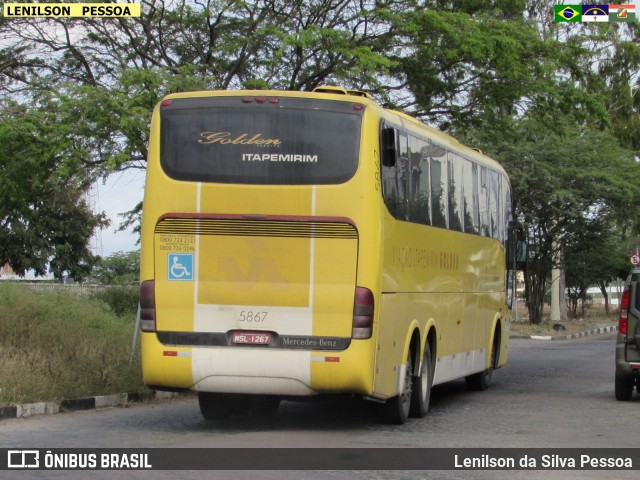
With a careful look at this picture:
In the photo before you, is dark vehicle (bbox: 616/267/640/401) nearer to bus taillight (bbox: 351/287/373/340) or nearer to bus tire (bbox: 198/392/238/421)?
bus taillight (bbox: 351/287/373/340)

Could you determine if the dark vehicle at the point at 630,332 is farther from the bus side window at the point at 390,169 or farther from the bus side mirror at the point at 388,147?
the bus side mirror at the point at 388,147

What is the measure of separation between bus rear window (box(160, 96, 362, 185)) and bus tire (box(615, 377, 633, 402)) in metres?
6.36

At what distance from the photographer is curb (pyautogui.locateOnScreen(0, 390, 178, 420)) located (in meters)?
12.8

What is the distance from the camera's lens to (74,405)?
13859 millimetres

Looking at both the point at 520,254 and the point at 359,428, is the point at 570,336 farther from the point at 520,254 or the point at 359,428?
the point at 359,428

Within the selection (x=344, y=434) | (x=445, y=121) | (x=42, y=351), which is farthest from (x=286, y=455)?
(x=445, y=121)

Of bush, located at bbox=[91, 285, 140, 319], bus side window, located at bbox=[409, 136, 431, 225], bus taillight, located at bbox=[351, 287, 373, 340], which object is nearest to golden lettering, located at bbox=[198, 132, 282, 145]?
bus taillight, located at bbox=[351, 287, 373, 340]

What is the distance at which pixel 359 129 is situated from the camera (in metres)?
11.7

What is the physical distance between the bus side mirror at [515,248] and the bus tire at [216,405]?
8.29m

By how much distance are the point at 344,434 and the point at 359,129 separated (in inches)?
130

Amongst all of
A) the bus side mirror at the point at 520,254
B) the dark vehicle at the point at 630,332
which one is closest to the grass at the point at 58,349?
the dark vehicle at the point at 630,332

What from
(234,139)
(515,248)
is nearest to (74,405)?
(234,139)

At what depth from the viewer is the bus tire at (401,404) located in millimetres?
12758

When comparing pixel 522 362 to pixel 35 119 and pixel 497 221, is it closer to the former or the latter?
pixel 497 221
